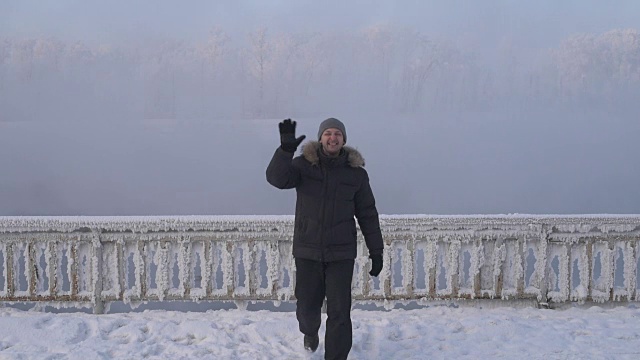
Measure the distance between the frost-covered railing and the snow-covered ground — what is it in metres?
0.28

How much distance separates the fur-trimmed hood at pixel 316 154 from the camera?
3900 millimetres

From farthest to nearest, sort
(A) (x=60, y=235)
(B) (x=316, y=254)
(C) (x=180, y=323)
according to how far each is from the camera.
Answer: (A) (x=60, y=235)
(C) (x=180, y=323)
(B) (x=316, y=254)

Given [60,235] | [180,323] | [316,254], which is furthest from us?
[60,235]

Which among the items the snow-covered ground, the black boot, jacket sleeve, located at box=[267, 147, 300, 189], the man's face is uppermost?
the man's face

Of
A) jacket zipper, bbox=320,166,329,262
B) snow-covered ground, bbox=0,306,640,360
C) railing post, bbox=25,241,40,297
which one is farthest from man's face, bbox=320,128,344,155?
railing post, bbox=25,241,40,297

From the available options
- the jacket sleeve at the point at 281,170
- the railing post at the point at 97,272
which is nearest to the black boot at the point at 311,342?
the jacket sleeve at the point at 281,170

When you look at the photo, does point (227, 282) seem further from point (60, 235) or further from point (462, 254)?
point (462, 254)

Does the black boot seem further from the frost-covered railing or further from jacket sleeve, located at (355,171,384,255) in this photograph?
the frost-covered railing

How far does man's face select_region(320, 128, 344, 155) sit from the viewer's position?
388 centimetres

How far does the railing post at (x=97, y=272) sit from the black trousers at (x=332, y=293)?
2.49m

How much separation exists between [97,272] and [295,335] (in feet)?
7.29

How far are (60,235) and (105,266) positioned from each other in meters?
0.54

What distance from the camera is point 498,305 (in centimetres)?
570

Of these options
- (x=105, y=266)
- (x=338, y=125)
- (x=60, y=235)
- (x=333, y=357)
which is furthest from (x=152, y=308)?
(x=338, y=125)
